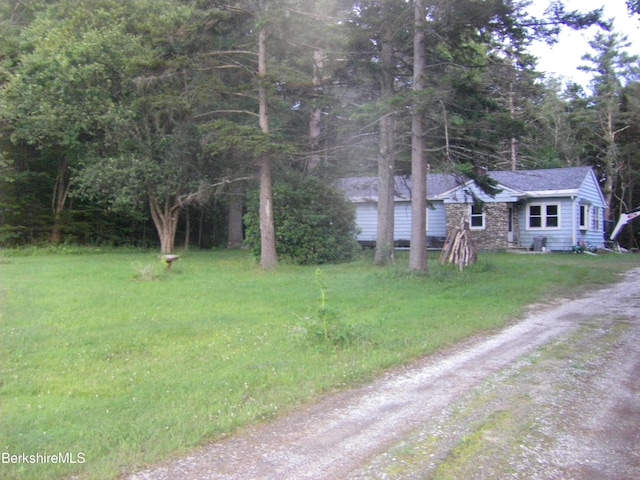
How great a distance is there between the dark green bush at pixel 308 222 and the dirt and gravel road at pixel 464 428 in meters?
12.5

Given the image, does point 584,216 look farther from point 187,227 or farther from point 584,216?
point 187,227

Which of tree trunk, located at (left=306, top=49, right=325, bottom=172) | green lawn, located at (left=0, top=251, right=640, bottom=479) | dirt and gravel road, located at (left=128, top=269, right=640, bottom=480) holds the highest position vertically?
tree trunk, located at (left=306, top=49, right=325, bottom=172)

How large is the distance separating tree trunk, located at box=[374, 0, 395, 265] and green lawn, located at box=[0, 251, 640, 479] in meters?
3.36

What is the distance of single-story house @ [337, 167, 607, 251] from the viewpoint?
87.5ft

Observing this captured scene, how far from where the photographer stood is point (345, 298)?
38.1ft

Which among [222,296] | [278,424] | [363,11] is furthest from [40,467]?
[363,11]

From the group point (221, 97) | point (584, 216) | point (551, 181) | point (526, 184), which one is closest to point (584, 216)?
point (584, 216)

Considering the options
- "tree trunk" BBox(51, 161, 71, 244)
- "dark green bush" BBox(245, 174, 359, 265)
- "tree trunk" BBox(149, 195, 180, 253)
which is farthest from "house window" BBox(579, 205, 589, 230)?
"tree trunk" BBox(51, 161, 71, 244)

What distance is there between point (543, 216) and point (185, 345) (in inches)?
920

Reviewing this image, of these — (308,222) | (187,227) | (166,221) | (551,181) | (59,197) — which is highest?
(551,181)

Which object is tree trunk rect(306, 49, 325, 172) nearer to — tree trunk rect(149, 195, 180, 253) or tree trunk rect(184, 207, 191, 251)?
tree trunk rect(149, 195, 180, 253)

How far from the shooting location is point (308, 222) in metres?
19.9

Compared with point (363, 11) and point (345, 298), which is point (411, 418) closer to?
point (345, 298)

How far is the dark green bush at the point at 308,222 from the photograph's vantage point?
1973cm
